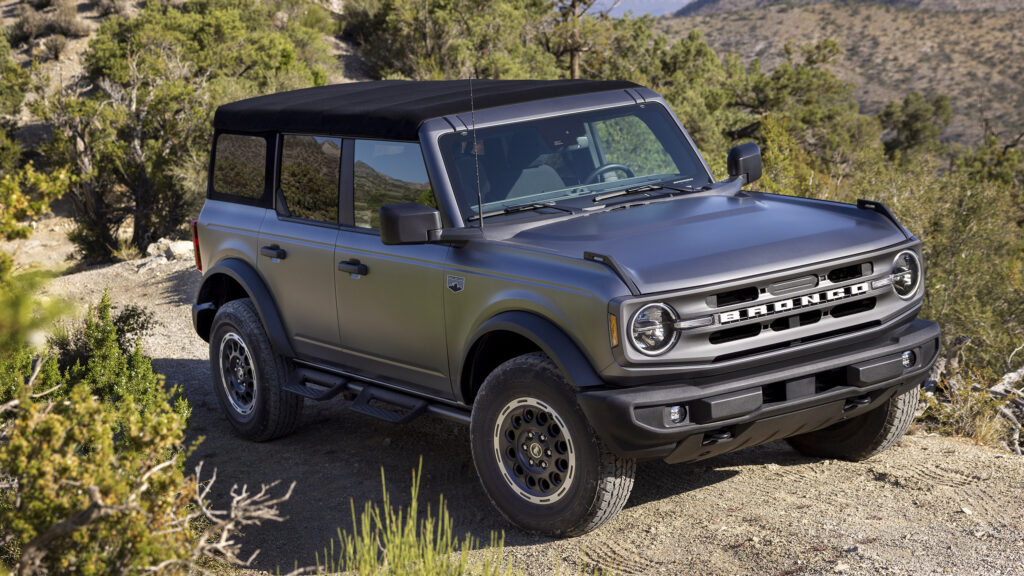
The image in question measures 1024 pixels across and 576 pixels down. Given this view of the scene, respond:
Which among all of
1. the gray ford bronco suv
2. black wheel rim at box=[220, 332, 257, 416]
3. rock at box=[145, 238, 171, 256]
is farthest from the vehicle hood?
rock at box=[145, 238, 171, 256]

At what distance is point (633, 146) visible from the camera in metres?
5.85

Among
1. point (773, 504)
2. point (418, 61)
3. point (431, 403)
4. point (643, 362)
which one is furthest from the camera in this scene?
point (418, 61)

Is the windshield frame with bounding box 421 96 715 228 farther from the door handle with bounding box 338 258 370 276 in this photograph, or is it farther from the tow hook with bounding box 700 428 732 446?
the tow hook with bounding box 700 428 732 446

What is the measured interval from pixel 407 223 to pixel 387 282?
0.69 m

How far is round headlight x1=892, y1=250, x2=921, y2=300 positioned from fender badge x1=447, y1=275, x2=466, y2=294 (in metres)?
2.00

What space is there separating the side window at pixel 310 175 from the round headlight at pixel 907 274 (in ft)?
9.67

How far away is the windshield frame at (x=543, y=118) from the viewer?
5180 millimetres

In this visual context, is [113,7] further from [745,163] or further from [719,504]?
[719,504]

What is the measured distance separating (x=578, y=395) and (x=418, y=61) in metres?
23.4

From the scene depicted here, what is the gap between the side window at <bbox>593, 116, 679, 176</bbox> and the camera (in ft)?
18.7

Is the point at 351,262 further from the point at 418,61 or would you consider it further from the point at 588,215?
the point at 418,61

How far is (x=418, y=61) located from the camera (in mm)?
26828

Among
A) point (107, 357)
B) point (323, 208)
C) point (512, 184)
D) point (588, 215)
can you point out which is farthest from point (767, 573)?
point (107, 357)

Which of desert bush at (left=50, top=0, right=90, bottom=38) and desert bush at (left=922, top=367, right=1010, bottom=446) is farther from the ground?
desert bush at (left=50, top=0, right=90, bottom=38)
